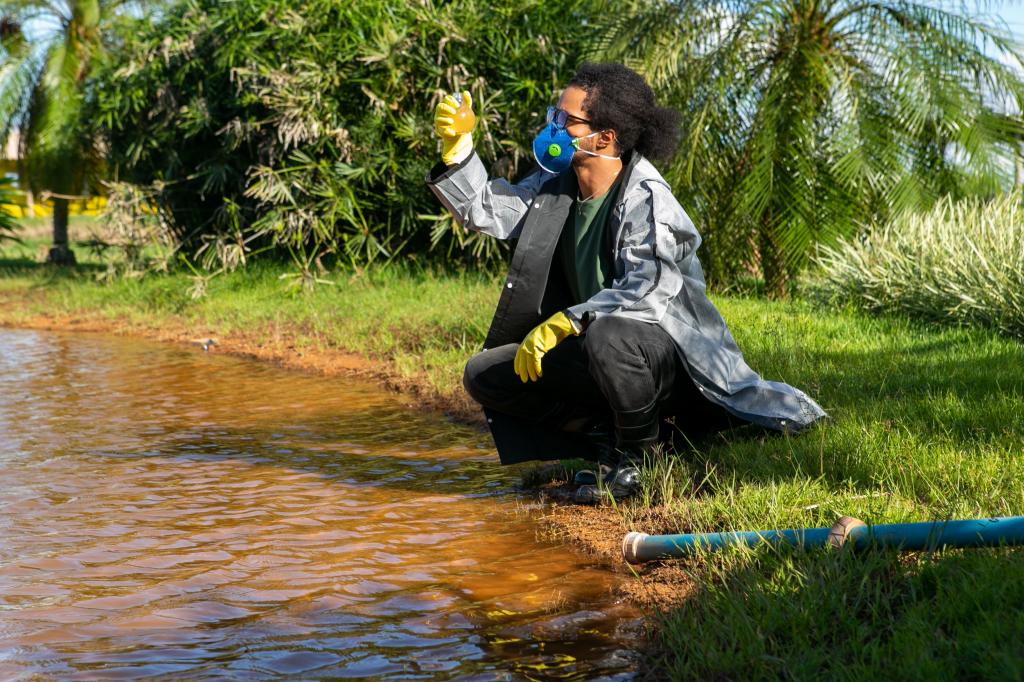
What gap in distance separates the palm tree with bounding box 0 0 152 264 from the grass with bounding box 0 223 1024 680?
1000cm

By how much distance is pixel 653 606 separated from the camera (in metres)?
3.32

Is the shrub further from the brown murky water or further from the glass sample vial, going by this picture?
the glass sample vial

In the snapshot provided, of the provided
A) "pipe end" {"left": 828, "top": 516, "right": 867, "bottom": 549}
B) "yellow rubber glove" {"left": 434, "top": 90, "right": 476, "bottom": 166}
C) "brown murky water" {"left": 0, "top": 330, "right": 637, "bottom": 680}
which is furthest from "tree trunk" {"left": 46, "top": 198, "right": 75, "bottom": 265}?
"pipe end" {"left": 828, "top": 516, "right": 867, "bottom": 549}

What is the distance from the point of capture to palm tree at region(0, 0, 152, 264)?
15.8 metres

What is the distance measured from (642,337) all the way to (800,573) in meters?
1.25

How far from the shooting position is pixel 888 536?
313 centimetres

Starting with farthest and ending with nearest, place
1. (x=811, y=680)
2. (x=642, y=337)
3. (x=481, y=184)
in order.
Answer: (x=481, y=184) < (x=642, y=337) < (x=811, y=680)

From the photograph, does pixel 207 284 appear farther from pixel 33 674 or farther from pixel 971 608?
pixel 971 608

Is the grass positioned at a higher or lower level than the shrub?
lower

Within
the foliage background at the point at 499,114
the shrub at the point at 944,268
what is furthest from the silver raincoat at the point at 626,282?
the foliage background at the point at 499,114

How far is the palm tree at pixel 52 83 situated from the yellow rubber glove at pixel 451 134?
40.7 ft

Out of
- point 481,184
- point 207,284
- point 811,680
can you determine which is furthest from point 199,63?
point 811,680

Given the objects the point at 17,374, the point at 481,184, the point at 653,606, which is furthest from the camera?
the point at 17,374

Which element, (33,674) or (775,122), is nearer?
(33,674)
